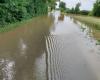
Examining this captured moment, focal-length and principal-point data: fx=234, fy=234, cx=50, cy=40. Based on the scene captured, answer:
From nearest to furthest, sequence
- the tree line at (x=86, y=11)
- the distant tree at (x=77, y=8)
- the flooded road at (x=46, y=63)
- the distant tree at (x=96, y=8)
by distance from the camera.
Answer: the flooded road at (x=46, y=63) → the distant tree at (x=96, y=8) → the tree line at (x=86, y=11) → the distant tree at (x=77, y=8)

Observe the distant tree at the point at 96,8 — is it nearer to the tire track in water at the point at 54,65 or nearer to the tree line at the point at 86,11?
the tree line at the point at 86,11

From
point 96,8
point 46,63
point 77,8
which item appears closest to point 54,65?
point 46,63

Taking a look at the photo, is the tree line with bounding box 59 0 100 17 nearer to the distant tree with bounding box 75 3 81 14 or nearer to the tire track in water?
the distant tree with bounding box 75 3 81 14

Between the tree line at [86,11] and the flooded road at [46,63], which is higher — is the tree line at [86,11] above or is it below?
below

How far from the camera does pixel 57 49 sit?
1257 cm

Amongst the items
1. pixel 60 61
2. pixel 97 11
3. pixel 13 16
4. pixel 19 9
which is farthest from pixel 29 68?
pixel 97 11

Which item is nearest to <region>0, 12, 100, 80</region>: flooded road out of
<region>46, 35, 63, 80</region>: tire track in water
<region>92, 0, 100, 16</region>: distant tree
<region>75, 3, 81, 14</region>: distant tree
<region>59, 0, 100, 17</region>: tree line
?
<region>46, 35, 63, 80</region>: tire track in water

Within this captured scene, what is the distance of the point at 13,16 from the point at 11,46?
11.4 metres

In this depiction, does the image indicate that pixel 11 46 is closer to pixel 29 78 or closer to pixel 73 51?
pixel 73 51

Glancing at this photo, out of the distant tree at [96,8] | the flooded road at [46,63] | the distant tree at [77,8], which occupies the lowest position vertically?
the distant tree at [77,8]

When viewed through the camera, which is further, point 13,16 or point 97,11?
point 97,11

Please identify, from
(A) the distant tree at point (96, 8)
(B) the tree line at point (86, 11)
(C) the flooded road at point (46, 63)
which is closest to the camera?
(C) the flooded road at point (46, 63)

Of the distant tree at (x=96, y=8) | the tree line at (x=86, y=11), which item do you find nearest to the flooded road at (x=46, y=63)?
the distant tree at (x=96, y=8)

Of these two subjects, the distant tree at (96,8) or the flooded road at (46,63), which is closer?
the flooded road at (46,63)
